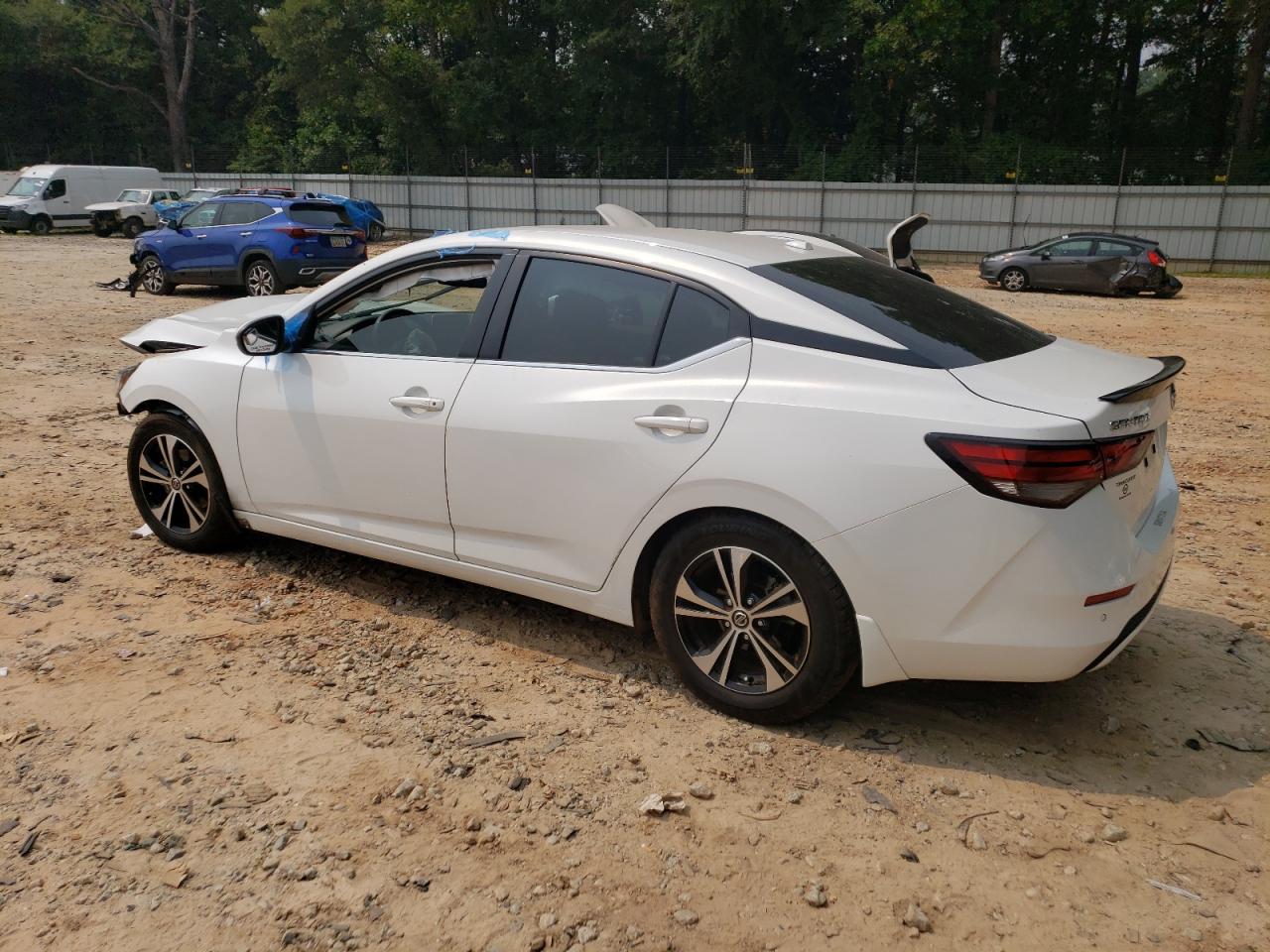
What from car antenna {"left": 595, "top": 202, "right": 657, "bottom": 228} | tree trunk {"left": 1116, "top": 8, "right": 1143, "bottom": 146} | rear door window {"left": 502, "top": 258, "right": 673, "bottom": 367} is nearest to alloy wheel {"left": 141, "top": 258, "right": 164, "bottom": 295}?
car antenna {"left": 595, "top": 202, "right": 657, "bottom": 228}

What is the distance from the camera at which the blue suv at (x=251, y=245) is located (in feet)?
50.2

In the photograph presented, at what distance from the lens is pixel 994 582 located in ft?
9.82

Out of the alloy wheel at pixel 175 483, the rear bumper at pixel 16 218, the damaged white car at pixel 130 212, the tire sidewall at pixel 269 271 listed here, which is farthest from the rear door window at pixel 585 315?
the rear bumper at pixel 16 218

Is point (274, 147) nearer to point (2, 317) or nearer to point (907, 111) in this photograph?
point (907, 111)

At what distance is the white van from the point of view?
99.9ft

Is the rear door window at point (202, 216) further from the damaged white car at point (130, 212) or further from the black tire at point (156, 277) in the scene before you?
the damaged white car at point (130, 212)

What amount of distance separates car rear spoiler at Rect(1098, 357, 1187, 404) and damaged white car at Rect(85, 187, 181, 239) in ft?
101

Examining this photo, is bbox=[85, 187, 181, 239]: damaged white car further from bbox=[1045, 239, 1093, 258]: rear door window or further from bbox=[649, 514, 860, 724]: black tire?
bbox=[649, 514, 860, 724]: black tire

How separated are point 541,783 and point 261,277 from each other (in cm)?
1399

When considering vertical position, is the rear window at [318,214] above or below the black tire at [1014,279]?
above

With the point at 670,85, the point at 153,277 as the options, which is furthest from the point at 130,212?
the point at 670,85

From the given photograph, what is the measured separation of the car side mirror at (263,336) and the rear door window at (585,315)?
1.17 meters

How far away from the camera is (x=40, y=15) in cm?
4606

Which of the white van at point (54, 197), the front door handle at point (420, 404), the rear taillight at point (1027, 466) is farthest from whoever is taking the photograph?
the white van at point (54, 197)
